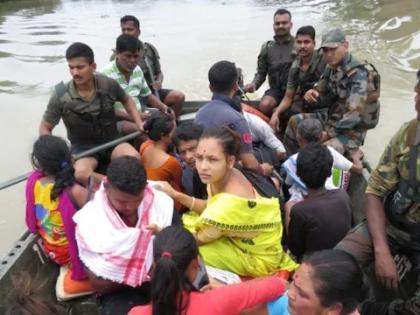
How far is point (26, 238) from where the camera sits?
9.16 feet

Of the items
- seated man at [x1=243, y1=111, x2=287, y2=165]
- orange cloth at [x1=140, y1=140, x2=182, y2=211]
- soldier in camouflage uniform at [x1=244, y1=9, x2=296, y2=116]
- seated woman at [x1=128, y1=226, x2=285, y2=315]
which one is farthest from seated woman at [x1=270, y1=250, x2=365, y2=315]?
soldier in camouflage uniform at [x1=244, y1=9, x2=296, y2=116]

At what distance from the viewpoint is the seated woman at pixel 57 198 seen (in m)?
2.57

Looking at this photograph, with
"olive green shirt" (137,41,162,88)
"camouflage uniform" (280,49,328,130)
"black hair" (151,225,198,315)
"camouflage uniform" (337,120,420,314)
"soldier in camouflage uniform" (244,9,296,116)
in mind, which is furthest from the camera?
"olive green shirt" (137,41,162,88)

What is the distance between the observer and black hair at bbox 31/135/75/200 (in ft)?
8.47

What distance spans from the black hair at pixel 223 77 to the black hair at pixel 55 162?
1.12 m

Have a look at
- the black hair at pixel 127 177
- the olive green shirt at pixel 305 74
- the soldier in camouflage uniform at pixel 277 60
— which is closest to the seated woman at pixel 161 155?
the black hair at pixel 127 177

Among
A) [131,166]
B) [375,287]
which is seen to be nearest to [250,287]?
[131,166]

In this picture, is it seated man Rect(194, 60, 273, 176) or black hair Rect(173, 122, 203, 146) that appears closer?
black hair Rect(173, 122, 203, 146)

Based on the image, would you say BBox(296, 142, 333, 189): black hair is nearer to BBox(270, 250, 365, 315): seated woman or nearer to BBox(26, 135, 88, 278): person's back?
BBox(270, 250, 365, 315): seated woman

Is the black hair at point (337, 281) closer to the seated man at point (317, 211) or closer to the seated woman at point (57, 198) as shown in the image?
the seated man at point (317, 211)

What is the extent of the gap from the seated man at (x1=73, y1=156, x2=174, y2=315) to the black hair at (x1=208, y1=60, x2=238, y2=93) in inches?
44.5

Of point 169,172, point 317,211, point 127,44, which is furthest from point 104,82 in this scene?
point 317,211

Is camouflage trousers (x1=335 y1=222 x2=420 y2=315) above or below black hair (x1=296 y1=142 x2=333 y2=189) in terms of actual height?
below

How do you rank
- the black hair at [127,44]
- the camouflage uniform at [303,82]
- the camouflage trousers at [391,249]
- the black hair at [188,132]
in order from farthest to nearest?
the camouflage uniform at [303,82] < the black hair at [127,44] < the black hair at [188,132] < the camouflage trousers at [391,249]
